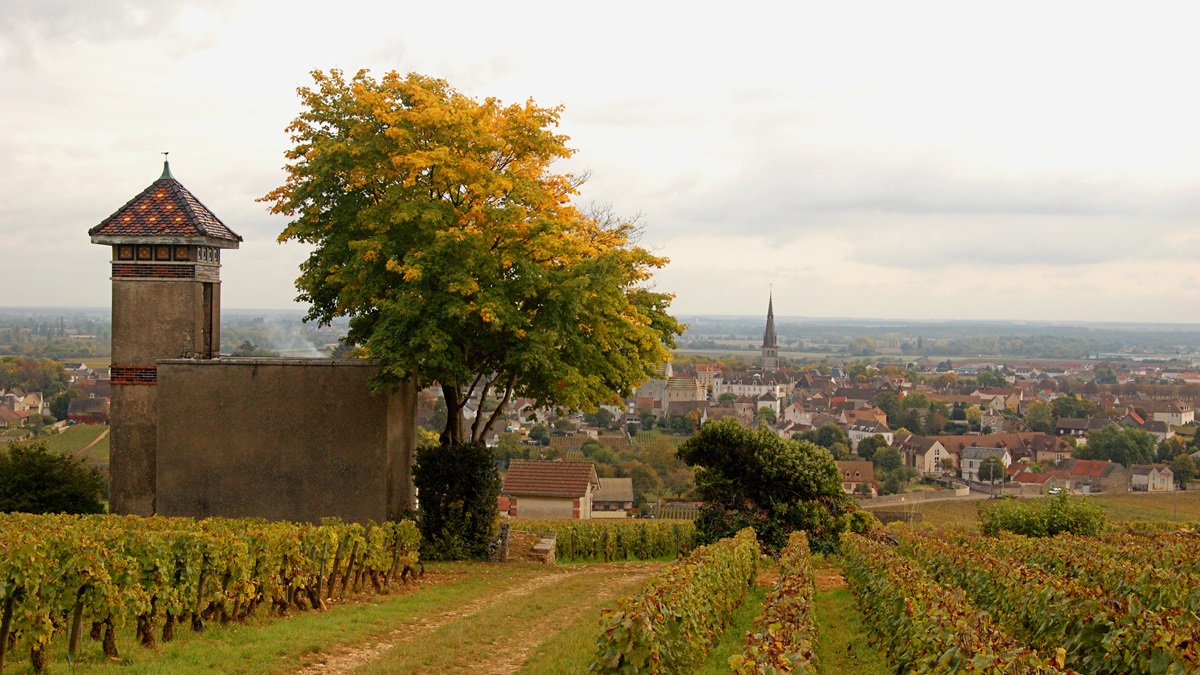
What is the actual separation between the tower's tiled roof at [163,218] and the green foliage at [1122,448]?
9457 cm

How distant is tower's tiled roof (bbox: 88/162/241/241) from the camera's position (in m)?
22.8

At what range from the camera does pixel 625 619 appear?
29.4ft

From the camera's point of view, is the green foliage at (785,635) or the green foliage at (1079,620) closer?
the green foliage at (785,635)

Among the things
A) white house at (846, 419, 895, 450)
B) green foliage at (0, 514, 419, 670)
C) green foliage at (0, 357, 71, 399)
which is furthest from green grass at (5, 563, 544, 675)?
white house at (846, 419, 895, 450)

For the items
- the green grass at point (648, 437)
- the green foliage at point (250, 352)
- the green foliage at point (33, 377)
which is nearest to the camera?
the green foliage at point (250, 352)

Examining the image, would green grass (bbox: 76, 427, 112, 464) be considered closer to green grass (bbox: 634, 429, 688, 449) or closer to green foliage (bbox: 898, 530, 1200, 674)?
green foliage (bbox: 898, 530, 1200, 674)

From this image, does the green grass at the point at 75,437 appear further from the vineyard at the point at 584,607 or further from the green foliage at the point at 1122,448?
the green foliage at the point at 1122,448

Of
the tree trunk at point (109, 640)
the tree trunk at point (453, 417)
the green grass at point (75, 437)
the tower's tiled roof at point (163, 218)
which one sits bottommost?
the green grass at point (75, 437)

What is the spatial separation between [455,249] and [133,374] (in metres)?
8.24

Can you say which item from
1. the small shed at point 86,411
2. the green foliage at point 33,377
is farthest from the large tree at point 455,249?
the green foliage at point 33,377

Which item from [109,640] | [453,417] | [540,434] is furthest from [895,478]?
[109,640]

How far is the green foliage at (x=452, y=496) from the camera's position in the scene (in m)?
22.3

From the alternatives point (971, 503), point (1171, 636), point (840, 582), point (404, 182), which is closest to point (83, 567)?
point (1171, 636)

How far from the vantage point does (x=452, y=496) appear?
22375mm
